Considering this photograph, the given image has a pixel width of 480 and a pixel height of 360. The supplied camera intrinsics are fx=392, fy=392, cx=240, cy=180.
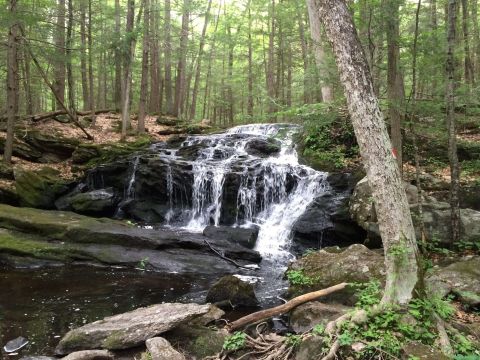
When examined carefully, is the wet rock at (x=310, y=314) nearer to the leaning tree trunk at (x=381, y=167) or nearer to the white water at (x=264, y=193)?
the leaning tree trunk at (x=381, y=167)

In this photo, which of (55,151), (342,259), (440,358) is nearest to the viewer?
(440,358)

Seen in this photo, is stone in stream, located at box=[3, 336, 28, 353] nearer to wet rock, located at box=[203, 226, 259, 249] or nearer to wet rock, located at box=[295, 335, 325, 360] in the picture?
wet rock, located at box=[295, 335, 325, 360]

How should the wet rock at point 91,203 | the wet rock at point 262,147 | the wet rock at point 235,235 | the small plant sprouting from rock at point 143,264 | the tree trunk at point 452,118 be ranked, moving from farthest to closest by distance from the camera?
the wet rock at point 262,147, the wet rock at point 91,203, the wet rock at point 235,235, the small plant sprouting from rock at point 143,264, the tree trunk at point 452,118

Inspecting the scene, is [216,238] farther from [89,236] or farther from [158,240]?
[89,236]

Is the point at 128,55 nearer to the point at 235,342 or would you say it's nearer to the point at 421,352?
the point at 235,342

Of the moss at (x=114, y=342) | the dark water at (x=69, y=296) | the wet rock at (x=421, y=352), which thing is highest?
the wet rock at (x=421, y=352)

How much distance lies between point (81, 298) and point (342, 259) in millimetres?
4980

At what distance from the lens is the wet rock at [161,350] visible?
4.79 metres

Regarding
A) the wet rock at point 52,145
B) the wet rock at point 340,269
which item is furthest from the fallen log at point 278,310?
the wet rock at point 52,145

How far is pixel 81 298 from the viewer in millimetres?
7477

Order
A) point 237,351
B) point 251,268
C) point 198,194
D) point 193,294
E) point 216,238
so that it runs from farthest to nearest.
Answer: point 198,194
point 216,238
point 251,268
point 193,294
point 237,351

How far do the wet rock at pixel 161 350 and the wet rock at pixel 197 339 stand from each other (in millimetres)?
294

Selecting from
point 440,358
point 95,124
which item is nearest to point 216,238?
point 440,358

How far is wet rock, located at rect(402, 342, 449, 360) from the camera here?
3.79 m
